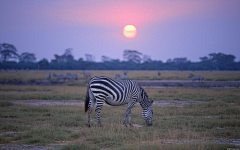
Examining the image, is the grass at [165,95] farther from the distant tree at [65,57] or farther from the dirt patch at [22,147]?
the distant tree at [65,57]

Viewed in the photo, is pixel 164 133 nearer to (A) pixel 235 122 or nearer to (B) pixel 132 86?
(B) pixel 132 86

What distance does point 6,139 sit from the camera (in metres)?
6.03

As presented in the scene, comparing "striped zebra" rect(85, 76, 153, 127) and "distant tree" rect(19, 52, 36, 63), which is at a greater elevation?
"distant tree" rect(19, 52, 36, 63)

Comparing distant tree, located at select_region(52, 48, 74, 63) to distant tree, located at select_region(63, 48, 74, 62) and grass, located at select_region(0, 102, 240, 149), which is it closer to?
distant tree, located at select_region(63, 48, 74, 62)

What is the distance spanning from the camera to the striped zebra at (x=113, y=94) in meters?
7.82

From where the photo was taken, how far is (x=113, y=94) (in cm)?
789

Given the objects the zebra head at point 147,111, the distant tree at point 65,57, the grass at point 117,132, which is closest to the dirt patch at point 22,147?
the grass at point 117,132

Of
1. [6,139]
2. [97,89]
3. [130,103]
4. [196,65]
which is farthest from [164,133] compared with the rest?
[196,65]

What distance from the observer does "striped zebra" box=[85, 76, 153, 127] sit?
7820mm

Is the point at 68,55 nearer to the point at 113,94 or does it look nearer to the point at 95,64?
the point at 95,64

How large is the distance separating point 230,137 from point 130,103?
3.67 metres

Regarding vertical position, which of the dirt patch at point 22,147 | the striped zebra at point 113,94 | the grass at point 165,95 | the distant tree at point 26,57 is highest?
the distant tree at point 26,57

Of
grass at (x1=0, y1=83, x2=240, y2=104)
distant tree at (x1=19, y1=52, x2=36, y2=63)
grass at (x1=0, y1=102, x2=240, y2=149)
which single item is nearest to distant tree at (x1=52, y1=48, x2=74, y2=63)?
distant tree at (x1=19, y1=52, x2=36, y2=63)

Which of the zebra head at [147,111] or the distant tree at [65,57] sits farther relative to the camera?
the distant tree at [65,57]
